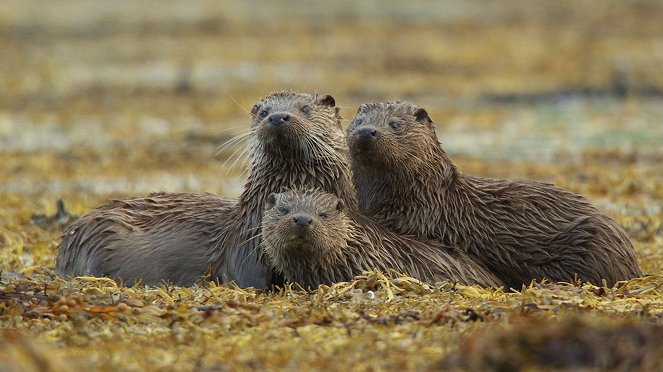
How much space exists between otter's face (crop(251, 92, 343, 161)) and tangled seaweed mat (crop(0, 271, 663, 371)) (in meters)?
0.91

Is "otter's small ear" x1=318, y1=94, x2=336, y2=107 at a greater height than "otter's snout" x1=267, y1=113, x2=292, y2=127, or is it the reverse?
"otter's small ear" x1=318, y1=94, x2=336, y2=107

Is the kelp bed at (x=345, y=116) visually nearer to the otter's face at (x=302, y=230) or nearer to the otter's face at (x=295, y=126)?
the otter's face at (x=302, y=230)

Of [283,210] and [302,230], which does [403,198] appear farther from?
[302,230]

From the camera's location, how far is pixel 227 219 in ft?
26.5

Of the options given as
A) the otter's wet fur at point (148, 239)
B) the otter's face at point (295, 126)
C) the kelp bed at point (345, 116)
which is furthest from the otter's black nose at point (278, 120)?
the kelp bed at point (345, 116)

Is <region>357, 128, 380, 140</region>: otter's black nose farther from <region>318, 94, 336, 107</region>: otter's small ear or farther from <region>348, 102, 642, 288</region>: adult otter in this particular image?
<region>318, 94, 336, 107</region>: otter's small ear

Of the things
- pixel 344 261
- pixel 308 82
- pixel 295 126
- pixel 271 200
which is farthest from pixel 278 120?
pixel 308 82

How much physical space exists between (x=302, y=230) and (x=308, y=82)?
1243 cm

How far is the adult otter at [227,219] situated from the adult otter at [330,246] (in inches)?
11.5

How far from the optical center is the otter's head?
6965 millimetres

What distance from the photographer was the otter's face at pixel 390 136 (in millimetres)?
7758

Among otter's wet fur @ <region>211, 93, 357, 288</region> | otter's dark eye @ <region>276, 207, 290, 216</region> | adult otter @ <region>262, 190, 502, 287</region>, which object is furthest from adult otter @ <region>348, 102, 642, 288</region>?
otter's dark eye @ <region>276, 207, 290, 216</region>

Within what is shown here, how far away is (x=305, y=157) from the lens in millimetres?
7617

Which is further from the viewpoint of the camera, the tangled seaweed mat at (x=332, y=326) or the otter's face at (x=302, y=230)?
the otter's face at (x=302, y=230)
